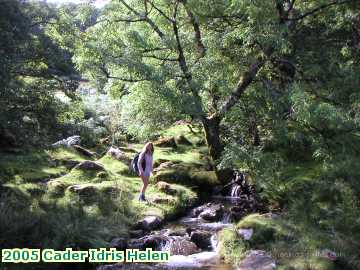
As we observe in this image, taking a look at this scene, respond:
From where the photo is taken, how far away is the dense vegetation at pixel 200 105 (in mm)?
9375

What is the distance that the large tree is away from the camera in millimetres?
12109

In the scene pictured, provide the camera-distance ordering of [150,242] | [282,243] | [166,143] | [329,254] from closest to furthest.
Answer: [329,254] → [282,243] → [150,242] → [166,143]

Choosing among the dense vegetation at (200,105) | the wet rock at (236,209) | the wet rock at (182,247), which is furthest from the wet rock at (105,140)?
the wet rock at (182,247)

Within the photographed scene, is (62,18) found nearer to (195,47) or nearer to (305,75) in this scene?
(195,47)

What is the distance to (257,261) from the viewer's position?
8375 millimetres

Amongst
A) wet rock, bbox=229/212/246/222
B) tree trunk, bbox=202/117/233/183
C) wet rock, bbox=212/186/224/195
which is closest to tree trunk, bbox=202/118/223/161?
tree trunk, bbox=202/117/233/183

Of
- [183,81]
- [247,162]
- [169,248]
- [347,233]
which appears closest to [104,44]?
[183,81]

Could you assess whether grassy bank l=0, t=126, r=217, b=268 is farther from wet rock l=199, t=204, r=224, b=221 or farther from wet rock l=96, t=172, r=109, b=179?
wet rock l=199, t=204, r=224, b=221

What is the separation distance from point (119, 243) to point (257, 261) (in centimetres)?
283

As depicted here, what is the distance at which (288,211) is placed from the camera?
417 inches

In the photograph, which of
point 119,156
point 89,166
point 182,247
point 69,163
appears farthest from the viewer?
point 119,156

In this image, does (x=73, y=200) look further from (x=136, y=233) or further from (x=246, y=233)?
(x=246, y=233)

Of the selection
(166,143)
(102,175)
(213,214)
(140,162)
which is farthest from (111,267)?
(166,143)

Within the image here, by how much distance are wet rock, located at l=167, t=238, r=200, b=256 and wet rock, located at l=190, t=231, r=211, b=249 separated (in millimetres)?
231
